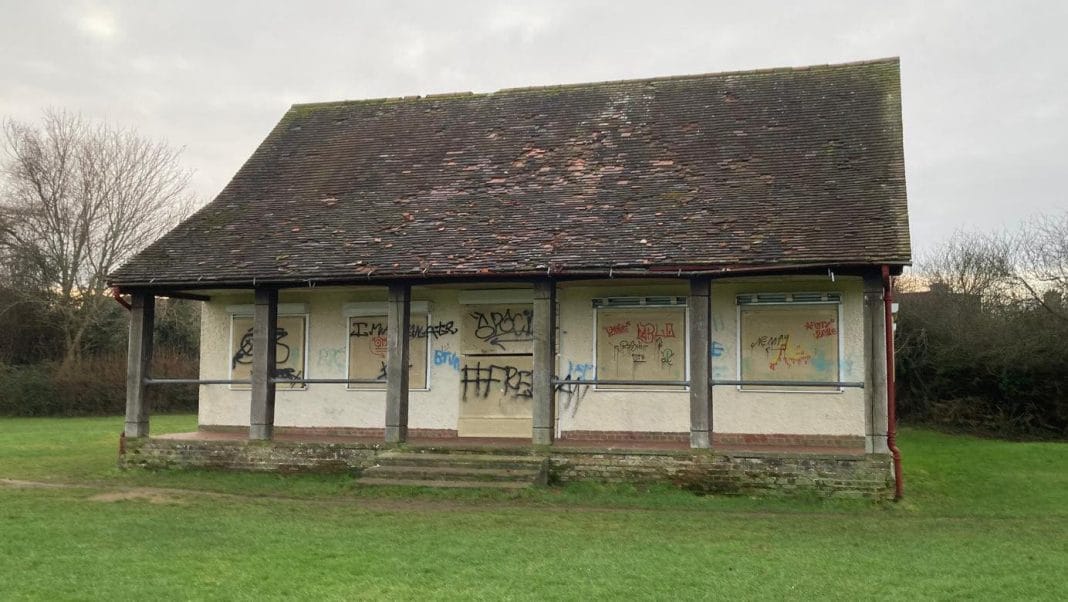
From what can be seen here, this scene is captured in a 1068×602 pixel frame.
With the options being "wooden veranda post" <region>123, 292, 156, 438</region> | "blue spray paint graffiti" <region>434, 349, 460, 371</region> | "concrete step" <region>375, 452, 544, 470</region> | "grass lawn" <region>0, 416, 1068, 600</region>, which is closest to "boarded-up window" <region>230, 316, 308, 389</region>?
"wooden veranda post" <region>123, 292, 156, 438</region>

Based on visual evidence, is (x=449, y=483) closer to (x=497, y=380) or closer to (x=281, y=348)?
(x=497, y=380)

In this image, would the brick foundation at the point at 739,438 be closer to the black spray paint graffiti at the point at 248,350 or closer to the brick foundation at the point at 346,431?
the brick foundation at the point at 346,431

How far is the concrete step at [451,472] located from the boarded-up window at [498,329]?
2.91 m

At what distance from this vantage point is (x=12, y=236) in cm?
3612

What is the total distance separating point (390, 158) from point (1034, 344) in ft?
53.7

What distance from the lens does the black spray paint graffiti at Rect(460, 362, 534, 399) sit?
15.7 m

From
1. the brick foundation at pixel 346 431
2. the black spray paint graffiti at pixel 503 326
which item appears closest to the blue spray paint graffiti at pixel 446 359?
the black spray paint graffiti at pixel 503 326

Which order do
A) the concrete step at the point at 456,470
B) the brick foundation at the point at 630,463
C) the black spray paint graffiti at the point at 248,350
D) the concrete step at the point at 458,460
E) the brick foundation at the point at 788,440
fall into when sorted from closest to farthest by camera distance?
1. the brick foundation at the point at 630,463
2. the concrete step at the point at 456,470
3. the concrete step at the point at 458,460
4. the brick foundation at the point at 788,440
5. the black spray paint graffiti at the point at 248,350

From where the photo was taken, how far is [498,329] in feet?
51.9

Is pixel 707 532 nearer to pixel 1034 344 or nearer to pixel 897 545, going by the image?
pixel 897 545

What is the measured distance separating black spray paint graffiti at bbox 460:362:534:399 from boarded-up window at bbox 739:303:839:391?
3.57m

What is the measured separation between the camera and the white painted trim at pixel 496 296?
51.3 feet

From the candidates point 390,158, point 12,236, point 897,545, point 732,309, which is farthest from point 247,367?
point 12,236

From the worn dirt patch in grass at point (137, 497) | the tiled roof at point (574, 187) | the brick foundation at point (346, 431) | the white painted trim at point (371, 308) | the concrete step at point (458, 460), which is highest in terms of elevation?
the tiled roof at point (574, 187)
